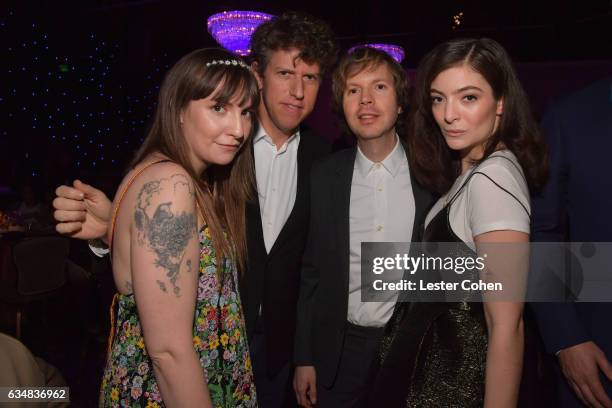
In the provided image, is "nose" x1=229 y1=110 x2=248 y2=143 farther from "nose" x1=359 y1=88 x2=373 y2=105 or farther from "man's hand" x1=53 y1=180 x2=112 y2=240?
"nose" x1=359 y1=88 x2=373 y2=105

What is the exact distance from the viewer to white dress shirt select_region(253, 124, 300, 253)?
2248 mm

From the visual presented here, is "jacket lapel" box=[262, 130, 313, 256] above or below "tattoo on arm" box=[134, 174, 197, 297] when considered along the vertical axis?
above

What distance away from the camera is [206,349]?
54.8 inches

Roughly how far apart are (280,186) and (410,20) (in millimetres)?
6492

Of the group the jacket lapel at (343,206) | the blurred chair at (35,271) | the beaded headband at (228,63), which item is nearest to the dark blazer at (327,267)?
the jacket lapel at (343,206)

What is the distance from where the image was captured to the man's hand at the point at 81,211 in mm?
1531

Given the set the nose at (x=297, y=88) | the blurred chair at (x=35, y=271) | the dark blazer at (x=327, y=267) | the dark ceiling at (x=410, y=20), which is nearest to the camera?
the dark blazer at (x=327, y=267)

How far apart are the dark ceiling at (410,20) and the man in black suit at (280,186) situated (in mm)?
4695

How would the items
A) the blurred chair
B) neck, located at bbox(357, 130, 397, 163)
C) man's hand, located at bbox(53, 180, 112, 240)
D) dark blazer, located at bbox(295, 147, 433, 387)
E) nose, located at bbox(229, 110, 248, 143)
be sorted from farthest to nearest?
the blurred chair, neck, located at bbox(357, 130, 397, 163), dark blazer, located at bbox(295, 147, 433, 387), man's hand, located at bbox(53, 180, 112, 240), nose, located at bbox(229, 110, 248, 143)

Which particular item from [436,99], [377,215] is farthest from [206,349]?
[436,99]

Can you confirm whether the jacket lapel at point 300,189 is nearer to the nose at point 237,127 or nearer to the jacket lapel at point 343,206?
the jacket lapel at point 343,206

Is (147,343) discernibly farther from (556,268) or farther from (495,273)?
(556,268)

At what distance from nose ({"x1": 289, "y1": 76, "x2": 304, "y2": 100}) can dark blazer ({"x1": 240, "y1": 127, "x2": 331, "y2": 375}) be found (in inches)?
13.9

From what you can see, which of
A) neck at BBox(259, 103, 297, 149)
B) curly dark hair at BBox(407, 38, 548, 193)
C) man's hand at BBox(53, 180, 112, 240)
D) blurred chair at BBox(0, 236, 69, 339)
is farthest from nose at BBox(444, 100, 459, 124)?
blurred chair at BBox(0, 236, 69, 339)
